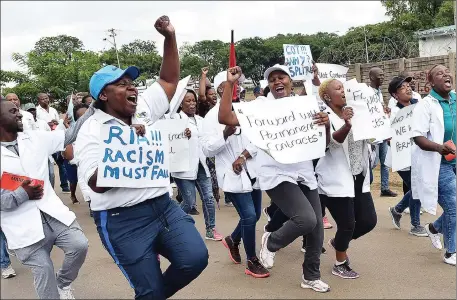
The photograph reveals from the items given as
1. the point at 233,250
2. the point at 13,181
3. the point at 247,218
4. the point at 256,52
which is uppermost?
the point at 256,52

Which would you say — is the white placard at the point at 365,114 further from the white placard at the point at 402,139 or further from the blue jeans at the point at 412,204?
the blue jeans at the point at 412,204

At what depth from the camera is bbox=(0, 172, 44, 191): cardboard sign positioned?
9.80 feet

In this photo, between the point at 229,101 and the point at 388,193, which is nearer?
the point at 229,101

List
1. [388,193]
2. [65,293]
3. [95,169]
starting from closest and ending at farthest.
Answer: [95,169] → [65,293] → [388,193]

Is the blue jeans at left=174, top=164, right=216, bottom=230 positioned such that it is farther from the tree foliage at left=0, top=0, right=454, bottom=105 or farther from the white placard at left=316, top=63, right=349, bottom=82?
the tree foliage at left=0, top=0, right=454, bottom=105

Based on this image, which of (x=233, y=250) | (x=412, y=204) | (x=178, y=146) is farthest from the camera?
(x=178, y=146)

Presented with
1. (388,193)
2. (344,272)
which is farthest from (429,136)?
(388,193)

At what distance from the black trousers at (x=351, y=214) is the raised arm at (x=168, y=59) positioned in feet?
5.78

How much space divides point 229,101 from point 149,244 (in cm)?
133

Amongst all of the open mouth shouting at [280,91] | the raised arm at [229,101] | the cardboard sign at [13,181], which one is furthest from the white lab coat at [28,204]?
the open mouth shouting at [280,91]

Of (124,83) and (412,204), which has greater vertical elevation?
(124,83)

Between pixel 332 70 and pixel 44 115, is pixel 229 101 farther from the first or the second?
pixel 44 115

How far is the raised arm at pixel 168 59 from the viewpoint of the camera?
3.17m

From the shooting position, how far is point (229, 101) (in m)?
3.79
